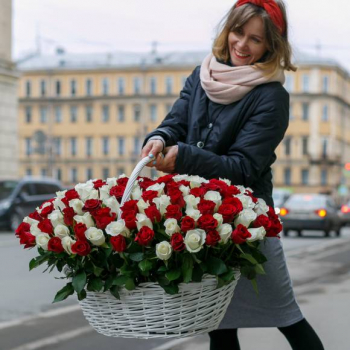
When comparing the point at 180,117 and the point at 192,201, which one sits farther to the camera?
the point at 180,117

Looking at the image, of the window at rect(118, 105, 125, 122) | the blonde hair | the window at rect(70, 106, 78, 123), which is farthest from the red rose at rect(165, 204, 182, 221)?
the window at rect(70, 106, 78, 123)

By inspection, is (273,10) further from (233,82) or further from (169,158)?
(169,158)

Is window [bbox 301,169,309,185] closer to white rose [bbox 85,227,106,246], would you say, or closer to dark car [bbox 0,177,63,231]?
dark car [bbox 0,177,63,231]

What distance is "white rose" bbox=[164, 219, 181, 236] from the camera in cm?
270

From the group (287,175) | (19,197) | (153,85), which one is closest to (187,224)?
(19,197)

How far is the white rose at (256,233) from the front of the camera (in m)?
2.76

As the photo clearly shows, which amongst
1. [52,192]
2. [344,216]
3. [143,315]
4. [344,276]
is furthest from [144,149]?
[344,216]

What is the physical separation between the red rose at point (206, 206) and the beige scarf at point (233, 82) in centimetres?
56

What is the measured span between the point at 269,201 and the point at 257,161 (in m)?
0.27

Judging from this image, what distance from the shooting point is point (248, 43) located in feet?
10.7

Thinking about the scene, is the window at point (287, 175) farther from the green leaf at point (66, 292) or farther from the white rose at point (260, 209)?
the green leaf at point (66, 292)

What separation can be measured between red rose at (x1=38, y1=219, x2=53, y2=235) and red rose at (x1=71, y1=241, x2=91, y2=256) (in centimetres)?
14

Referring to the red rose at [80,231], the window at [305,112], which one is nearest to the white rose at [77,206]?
the red rose at [80,231]

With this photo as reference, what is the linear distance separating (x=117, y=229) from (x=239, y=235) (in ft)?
1.27
